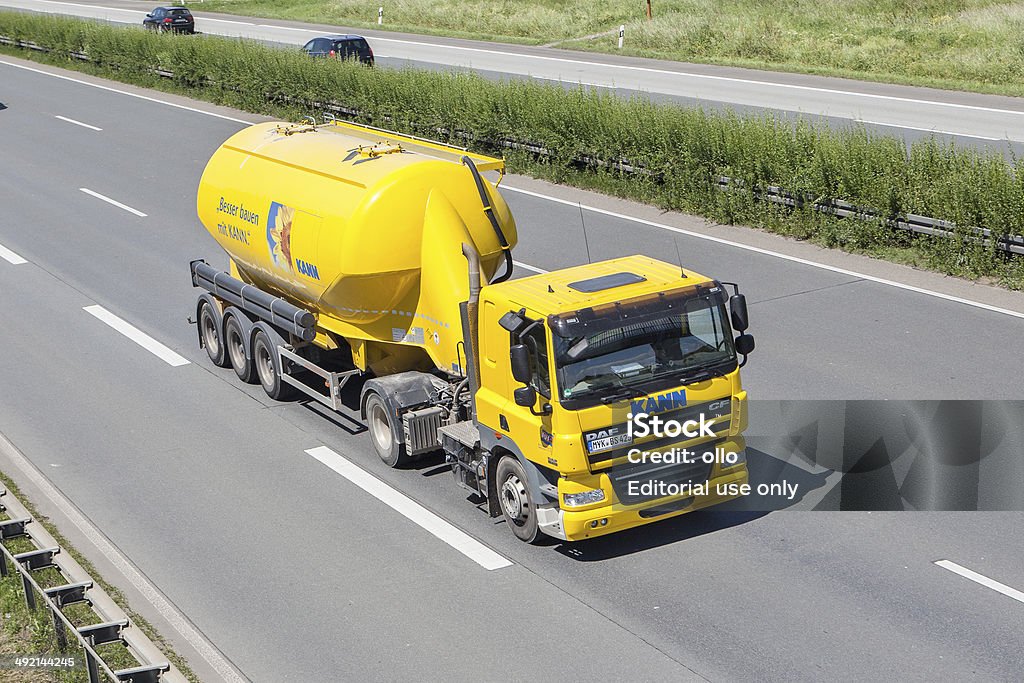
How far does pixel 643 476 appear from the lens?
33.1 ft

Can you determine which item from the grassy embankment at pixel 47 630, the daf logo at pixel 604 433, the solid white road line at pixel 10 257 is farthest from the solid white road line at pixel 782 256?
the grassy embankment at pixel 47 630

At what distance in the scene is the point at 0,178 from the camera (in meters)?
29.2

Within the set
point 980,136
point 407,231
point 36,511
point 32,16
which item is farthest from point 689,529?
point 32,16

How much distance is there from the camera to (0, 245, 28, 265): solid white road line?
2190cm

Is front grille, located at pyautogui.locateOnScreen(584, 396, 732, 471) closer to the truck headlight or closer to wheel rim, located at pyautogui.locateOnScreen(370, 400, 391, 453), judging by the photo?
the truck headlight

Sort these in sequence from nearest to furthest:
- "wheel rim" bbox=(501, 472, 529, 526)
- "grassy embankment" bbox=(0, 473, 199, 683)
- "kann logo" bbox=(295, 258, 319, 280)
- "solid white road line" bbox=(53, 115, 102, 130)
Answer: "grassy embankment" bbox=(0, 473, 199, 683)
"wheel rim" bbox=(501, 472, 529, 526)
"kann logo" bbox=(295, 258, 319, 280)
"solid white road line" bbox=(53, 115, 102, 130)

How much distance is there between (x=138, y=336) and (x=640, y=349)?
10169mm

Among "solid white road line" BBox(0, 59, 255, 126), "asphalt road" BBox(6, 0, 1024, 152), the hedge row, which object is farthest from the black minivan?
"solid white road line" BBox(0, 59, 255, 126)

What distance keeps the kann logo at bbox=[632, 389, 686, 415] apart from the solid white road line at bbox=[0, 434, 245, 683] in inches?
150

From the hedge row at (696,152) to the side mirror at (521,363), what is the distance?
34.3ft

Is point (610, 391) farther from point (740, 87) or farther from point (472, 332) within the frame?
point (740, 87)

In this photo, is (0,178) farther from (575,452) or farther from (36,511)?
(575,452)

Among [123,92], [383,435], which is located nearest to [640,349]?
[383,435]

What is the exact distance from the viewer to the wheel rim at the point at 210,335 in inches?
638
